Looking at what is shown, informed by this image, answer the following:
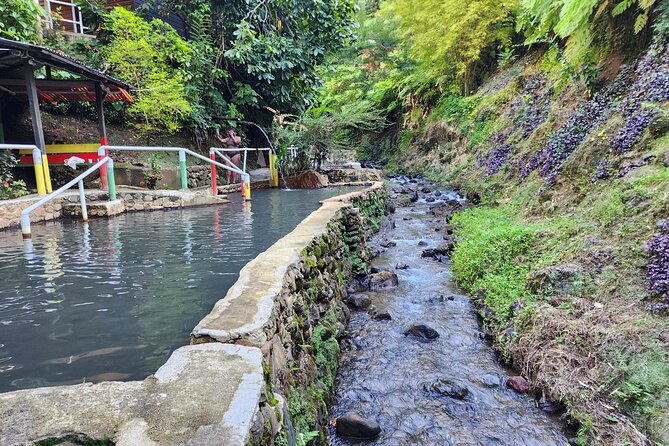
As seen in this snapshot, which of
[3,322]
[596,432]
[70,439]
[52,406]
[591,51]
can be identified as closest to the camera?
[70,439]

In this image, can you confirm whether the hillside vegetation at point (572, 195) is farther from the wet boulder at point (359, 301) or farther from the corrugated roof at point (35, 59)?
the corrugated roof at point (35, 59)

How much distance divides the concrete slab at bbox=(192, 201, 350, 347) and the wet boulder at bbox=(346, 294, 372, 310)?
4.73 feet

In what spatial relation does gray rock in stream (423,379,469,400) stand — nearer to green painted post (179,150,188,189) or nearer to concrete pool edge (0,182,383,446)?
concrete pool edge (0,182,383,446)

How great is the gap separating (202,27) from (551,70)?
1080cm

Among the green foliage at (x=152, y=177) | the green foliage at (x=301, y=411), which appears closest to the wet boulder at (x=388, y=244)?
the green foliage at (x=301, y=411)

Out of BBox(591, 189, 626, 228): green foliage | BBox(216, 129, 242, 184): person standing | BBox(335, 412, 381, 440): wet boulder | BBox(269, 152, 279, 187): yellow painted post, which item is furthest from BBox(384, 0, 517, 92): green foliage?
BBox(335, 412, 381, 440): wet boulder

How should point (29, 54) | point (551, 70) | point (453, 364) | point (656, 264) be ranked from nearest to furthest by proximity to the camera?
point (656, 264), point (453, 364), point (29, 54), point (551, 70)

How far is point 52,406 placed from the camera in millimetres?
1603

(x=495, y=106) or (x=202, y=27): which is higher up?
(x=202, y=27)

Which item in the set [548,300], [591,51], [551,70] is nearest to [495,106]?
[551,70]

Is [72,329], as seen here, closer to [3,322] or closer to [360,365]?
[3,322]

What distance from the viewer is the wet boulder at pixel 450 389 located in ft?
11.5

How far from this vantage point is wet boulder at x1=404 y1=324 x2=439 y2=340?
4504mm

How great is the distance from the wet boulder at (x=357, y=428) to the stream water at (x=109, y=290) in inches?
53.3
